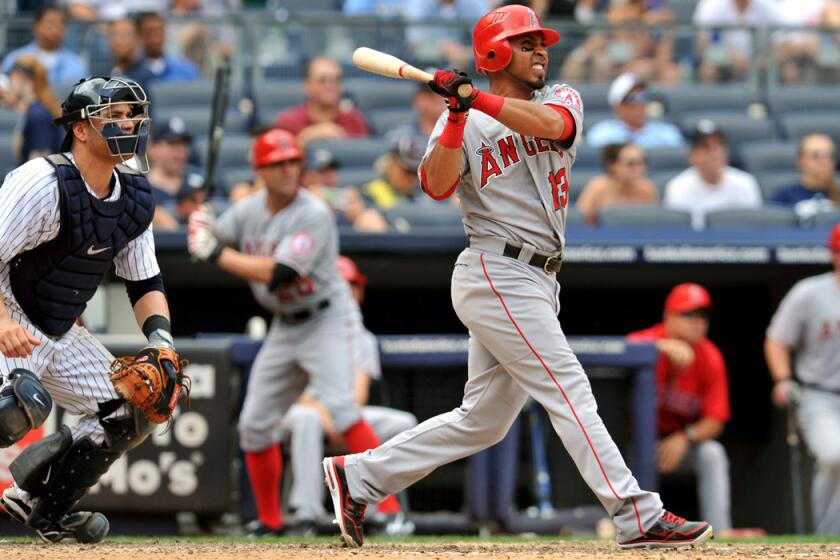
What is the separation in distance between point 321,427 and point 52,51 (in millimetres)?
4072

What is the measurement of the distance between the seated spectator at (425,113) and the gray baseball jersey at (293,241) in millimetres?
2230

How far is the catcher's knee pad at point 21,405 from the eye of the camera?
4.33m

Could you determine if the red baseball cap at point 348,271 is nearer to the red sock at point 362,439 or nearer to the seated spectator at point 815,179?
the red sock at point 362,439

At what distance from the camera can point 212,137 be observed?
26.7 feet

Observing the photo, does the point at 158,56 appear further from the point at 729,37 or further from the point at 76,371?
the point at 76,371

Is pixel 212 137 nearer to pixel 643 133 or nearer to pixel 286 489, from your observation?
pixel 286 489

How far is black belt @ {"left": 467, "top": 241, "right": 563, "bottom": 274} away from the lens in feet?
14.9

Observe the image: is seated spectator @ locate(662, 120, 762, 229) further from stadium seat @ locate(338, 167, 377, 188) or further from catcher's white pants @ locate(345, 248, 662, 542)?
catcher's white pants @ locate(345, 248, 662, 542)

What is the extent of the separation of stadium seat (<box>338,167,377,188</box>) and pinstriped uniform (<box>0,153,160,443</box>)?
402cm

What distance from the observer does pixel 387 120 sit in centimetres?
1004

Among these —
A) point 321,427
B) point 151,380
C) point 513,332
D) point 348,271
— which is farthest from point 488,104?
point 348,271

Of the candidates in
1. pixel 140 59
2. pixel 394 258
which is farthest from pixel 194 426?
pixel 140 59

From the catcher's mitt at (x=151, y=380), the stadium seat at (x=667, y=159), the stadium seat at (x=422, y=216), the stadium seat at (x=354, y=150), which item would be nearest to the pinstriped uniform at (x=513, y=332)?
the catcher's mitt at (x=151, y=380)

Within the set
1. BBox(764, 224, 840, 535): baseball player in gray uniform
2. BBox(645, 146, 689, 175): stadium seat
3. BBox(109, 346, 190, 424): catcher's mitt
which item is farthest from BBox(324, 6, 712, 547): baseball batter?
BBox(645, 146, 689, 175): stadium seat
